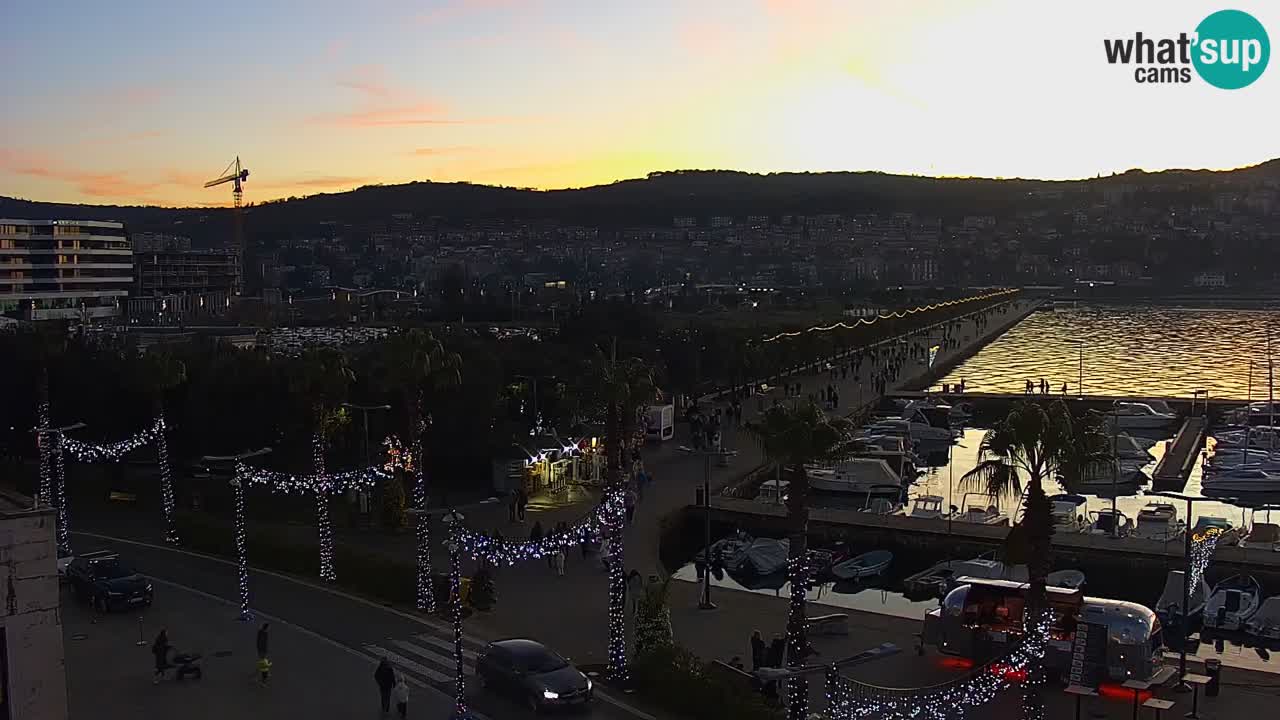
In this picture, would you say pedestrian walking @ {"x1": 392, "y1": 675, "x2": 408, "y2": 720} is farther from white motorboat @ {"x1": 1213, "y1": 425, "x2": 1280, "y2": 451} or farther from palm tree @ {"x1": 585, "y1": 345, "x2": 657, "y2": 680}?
white motorboat @ {"x1": 1213, "y1": 425, "x2": 1280, "y2": 451}

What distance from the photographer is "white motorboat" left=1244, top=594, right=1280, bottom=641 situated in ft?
75.8

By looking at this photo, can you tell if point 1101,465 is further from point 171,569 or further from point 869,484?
point 869,484

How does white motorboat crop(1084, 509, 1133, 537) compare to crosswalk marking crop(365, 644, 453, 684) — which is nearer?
crosswalk marking crop(365, 644, 453, 684)

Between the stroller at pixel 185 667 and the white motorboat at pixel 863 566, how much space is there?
15.4 metres

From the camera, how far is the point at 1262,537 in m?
28.8

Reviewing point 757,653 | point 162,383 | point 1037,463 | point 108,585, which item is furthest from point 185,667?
point 162,383

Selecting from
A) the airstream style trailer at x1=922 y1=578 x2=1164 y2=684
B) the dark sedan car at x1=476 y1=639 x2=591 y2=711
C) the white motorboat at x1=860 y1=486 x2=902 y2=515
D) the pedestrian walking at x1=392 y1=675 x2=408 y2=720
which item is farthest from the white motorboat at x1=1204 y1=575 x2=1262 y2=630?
the pedestrian walking at x1=392 y1=675 x2=408 y2=720

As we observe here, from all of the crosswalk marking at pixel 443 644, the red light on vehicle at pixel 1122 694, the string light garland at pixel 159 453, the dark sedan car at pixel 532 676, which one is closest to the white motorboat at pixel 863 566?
the red light on vehicle at pixel 1122 694

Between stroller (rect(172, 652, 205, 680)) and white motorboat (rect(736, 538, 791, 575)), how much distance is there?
14251 millimetres

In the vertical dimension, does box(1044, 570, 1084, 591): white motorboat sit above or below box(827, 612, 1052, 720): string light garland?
below

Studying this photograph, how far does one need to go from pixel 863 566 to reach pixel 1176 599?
725 cm

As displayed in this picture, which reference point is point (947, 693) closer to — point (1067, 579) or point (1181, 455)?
point (1067, 579)

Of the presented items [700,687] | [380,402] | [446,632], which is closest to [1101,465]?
[700,687]

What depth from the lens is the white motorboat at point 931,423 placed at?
4844 centimetres
